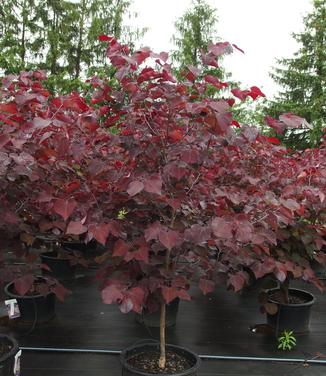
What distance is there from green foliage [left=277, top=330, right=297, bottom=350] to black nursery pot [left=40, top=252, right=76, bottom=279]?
180 cm

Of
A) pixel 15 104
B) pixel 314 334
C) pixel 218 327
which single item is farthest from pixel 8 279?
pixel 314 334

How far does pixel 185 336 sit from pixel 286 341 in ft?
1.95

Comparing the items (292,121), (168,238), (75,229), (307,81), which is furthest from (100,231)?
(307,81)

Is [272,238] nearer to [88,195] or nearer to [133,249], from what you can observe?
[133,249]

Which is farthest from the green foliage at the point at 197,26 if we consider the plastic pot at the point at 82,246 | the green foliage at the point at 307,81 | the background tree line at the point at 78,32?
the plastic pot at the point at 82,246

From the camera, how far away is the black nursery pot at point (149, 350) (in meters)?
1.68

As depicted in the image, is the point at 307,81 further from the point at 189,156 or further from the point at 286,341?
the point at 189,156

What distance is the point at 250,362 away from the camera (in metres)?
2.41

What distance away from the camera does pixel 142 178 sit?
144 centimetres

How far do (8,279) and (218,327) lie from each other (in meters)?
1.54

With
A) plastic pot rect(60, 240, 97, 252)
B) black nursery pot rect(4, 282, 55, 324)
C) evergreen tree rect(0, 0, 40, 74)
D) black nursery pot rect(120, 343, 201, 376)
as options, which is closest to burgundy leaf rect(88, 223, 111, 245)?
black nursery pot rect(120, 343, 201, 376)

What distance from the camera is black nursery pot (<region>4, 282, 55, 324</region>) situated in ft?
8.91

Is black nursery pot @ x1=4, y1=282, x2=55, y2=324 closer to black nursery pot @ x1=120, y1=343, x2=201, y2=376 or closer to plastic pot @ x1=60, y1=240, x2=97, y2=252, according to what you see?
black nursery pot @ x1=120, y1=343, x2=201, y2=376

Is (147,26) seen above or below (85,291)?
above
